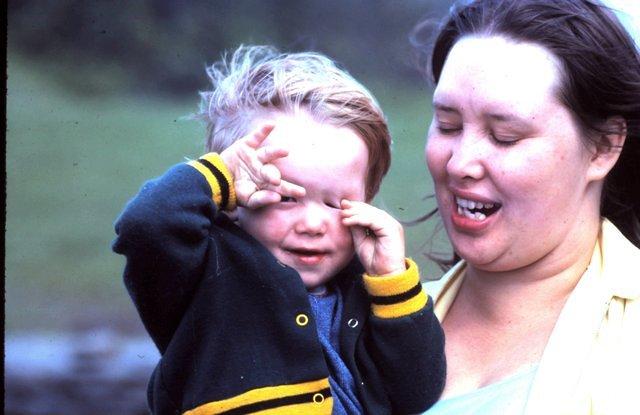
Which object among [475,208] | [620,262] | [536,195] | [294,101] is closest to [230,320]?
[294,101]

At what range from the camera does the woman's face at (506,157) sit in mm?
2643

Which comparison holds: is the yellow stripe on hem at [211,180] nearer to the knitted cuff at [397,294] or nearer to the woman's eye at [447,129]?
the knitted cuff at [397,294]

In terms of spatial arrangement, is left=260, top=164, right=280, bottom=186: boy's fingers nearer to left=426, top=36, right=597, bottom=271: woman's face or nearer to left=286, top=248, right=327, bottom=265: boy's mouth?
left=286, top=248, right=327, bottom=265: boy's mouth

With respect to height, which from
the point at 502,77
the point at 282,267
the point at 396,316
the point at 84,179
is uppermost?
the point at 84,179

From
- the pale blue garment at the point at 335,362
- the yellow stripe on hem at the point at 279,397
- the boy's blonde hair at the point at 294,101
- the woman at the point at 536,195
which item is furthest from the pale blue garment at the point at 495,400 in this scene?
the boy's blonde hair at the point at 294,101

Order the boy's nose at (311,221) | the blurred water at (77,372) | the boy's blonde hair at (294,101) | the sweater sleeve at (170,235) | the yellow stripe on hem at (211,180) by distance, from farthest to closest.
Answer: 1. the blurred water at (77,372)
2. the boy's blonde hair at (294,101)
3. the boy's nose at (311,221)
4. the yellow stripe on hem at (211,180)
5. the sweater sleeve at (170,235)

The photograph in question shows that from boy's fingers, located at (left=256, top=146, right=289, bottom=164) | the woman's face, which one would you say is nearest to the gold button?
boy's fingers, located at (left=256, top=146, right=289, bottom=164)

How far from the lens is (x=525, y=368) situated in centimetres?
267

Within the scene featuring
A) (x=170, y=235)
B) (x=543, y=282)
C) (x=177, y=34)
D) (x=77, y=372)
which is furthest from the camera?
(x=177, y=34)

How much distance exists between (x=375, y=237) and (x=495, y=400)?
0.46m

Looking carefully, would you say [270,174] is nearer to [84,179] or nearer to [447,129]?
[447,129]

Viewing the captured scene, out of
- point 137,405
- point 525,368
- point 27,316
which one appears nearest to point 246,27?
point 27,316

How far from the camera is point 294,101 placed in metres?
2.72

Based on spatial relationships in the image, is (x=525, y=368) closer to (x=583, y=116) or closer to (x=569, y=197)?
(x=569, y=197)
